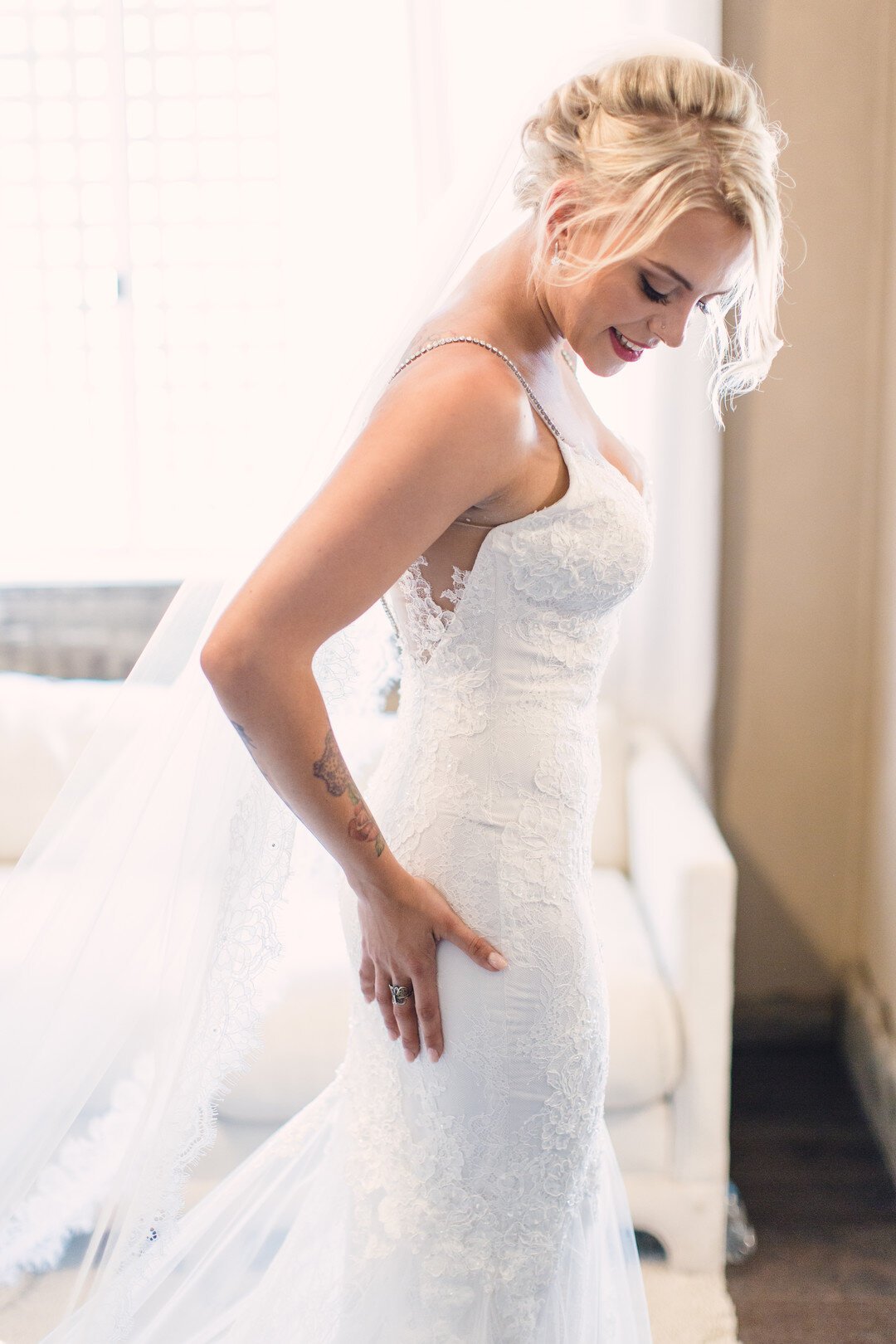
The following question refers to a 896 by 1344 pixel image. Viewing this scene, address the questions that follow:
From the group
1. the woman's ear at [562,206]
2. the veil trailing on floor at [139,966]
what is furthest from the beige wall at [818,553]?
the woman's ear at [562,206]

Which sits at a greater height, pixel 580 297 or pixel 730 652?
pixel 580 297

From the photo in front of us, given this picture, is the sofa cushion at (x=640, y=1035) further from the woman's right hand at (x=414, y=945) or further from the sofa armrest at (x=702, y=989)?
the woman's right hand at (x=414, y=945)

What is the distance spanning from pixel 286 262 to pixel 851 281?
1213 millimetres

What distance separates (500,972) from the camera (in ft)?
3.50

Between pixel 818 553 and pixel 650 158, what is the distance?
1783 mm

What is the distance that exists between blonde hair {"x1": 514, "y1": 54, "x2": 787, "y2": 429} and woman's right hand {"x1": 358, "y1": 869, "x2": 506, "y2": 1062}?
0.56 metres

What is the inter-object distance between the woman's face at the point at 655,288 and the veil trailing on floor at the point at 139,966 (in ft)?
0.57

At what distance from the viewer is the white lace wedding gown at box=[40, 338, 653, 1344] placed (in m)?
1.07

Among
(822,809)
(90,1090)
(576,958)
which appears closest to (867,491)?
(822,809)

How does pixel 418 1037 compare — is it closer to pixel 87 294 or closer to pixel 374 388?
pixel 374 388

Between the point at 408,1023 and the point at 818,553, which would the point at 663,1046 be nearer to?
the point at 408,1023

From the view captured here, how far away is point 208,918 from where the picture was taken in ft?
3.66

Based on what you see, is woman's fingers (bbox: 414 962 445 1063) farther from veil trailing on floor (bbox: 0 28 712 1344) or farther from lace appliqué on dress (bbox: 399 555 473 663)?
lace appliqué on dress (bbox: 399 555 473 663)

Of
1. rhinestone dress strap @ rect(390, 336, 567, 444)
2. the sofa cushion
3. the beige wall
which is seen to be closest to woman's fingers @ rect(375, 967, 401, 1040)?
rhinestone dress strap @ rect(390, 336, 567, 444)
